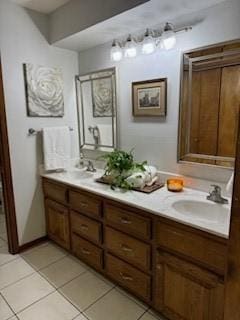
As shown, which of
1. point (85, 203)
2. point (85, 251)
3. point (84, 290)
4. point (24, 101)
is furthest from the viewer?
point (24, 101)

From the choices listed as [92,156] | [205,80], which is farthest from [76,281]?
[205,80]

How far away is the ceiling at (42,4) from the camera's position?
194cm

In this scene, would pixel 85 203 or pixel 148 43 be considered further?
pixel 85 203

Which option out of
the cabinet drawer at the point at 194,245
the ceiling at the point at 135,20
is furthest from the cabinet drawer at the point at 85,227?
the ceiling at the point at 135,20

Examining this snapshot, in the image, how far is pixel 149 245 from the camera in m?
1.50

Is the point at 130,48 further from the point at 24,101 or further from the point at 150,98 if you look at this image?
the point at 24,101

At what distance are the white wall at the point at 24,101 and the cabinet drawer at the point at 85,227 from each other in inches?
22.2

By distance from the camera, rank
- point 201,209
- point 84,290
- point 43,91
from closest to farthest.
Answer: point 201,209 < point 84,290 < point 43,91

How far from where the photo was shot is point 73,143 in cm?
260

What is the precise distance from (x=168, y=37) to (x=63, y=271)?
2133mm

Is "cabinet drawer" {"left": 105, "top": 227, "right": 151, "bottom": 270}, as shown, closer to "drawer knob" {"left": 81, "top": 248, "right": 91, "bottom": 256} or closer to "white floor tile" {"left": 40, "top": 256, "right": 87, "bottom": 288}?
"drawer knob" {"left": 81, "top": 248, "right": 91, "bottom": 256}

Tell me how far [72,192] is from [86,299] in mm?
847

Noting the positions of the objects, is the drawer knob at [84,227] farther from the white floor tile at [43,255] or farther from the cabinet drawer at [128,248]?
the white floor tile at [43,255]

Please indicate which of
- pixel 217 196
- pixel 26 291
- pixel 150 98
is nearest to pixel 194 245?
pixel 217 196
